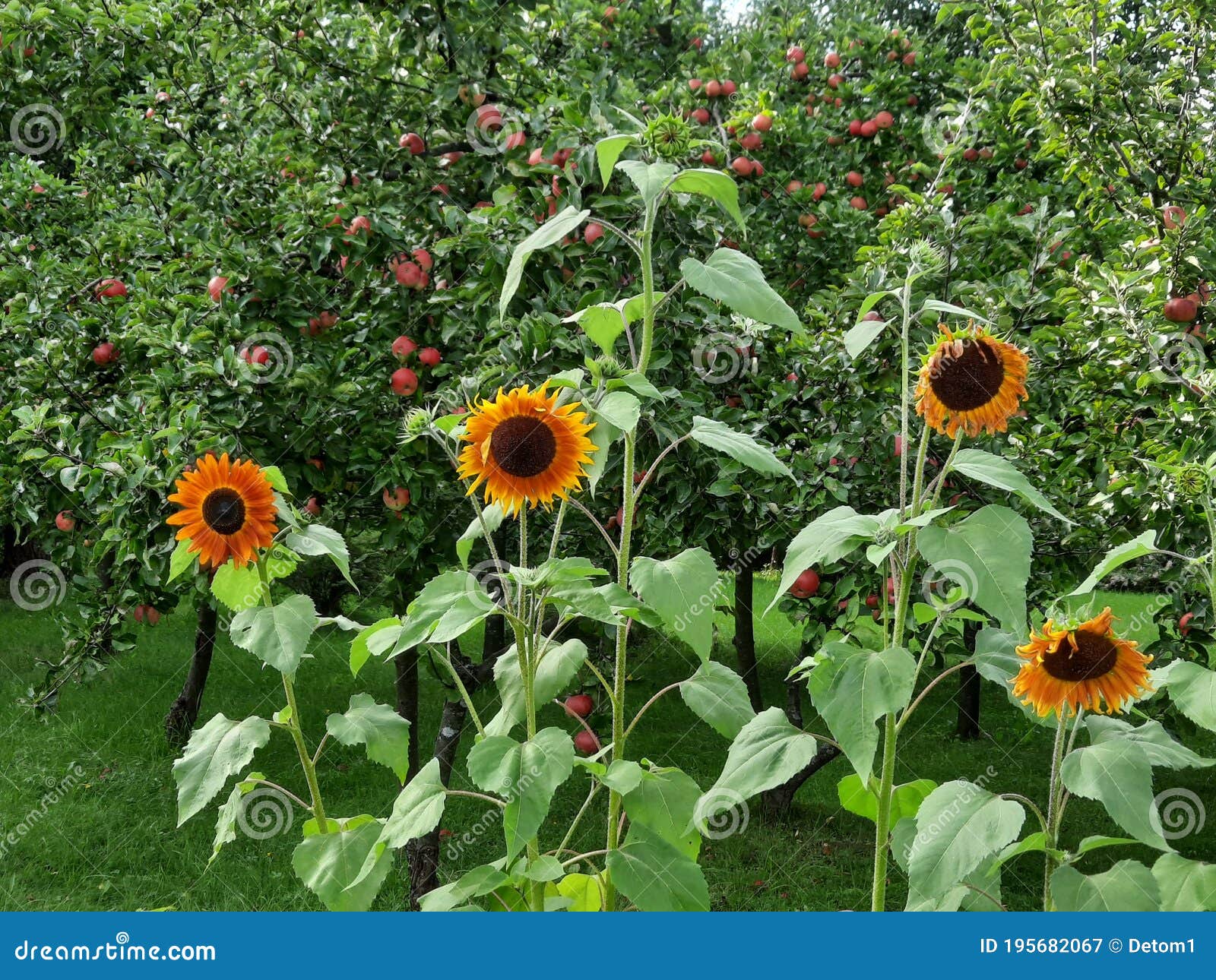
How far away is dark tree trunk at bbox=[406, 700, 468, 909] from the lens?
3707 mm

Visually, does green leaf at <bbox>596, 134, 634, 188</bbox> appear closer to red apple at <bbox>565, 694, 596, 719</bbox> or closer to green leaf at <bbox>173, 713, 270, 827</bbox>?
green leaf at <bbox>173, 713, 270, 827</bbox>

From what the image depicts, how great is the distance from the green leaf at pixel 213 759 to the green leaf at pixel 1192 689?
49.9 inches

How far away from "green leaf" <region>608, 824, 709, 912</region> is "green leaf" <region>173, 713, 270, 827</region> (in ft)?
1.81

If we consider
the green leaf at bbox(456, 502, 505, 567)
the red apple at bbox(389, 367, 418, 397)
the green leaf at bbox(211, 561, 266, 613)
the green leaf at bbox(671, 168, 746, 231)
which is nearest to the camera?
the green leaf at bbox(671, 168, 746, 231)

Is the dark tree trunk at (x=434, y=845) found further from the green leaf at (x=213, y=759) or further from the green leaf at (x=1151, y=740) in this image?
the green leaf at (x=1151, y=740)

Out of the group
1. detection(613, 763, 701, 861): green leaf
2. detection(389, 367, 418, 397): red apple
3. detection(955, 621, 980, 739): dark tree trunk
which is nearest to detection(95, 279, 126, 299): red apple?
detection(389, 367, 418, 397): red apple

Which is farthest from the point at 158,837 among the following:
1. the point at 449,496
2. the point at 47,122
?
the point at 47,122

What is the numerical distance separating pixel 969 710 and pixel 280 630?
5.79 metres

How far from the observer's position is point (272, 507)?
1723 millimetres

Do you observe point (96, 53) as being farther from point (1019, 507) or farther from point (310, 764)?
point (1019, 507)

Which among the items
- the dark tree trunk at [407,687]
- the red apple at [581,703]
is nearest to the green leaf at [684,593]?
the red apple at [581,703]

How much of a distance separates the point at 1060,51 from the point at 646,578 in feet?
9.46

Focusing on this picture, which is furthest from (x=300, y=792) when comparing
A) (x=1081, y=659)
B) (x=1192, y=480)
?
(x=1081, y=659)

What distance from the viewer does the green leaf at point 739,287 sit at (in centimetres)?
141
